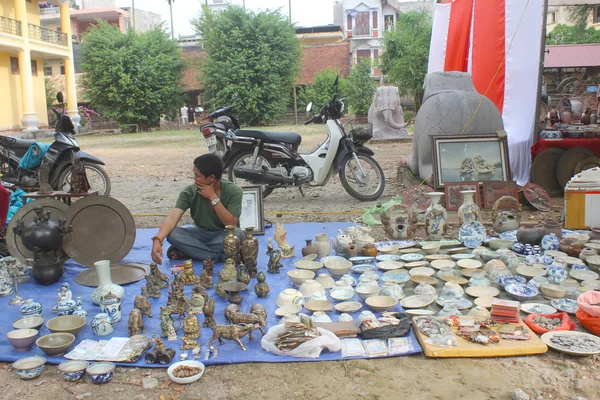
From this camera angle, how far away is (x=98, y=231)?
3.88m

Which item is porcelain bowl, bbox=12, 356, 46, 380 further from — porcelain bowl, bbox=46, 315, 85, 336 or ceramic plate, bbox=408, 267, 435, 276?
ceramic plate, bbox=408, 267, 435, 276

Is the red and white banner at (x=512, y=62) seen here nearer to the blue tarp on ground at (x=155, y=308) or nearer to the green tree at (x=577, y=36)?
the blue tarp on ground at (x=155, y=308)

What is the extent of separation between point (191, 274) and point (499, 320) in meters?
1.96

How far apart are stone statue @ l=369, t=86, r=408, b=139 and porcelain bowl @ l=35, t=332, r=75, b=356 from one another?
1093 cm

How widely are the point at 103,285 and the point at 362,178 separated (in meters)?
3.52

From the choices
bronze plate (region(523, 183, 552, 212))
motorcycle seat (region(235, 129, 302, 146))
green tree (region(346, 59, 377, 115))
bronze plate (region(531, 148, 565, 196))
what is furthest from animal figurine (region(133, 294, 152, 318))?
green tree (region(346, 59, 377, 115))

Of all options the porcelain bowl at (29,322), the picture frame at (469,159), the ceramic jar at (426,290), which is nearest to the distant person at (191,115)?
the picture frame at (469,159)

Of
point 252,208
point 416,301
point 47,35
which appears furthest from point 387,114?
point 47,35

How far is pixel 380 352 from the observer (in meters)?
2.49

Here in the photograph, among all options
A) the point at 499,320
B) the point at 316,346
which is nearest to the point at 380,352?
the point at 316,346

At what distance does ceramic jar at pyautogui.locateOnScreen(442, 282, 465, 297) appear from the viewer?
10.2 ft

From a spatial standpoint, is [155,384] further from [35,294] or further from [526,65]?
[526,65]

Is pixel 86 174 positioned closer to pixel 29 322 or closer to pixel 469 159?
pixel 29 322

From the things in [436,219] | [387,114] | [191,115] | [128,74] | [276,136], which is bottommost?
[436,219]
